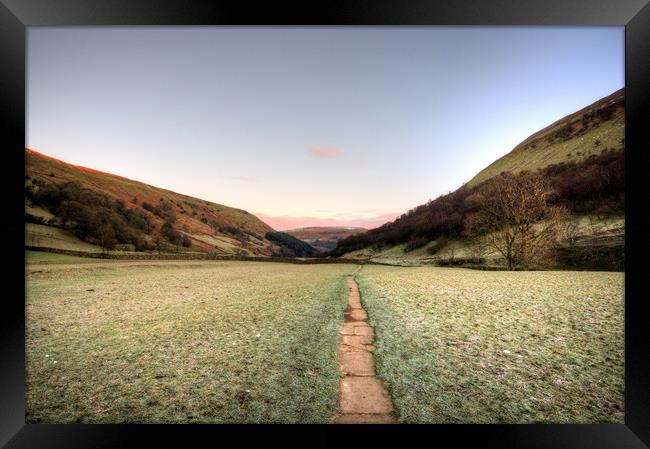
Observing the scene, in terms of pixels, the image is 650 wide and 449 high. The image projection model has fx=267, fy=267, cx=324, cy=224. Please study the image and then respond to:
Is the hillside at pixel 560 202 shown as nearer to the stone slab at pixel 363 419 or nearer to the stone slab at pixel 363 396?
the stone slab at pixel 363 396

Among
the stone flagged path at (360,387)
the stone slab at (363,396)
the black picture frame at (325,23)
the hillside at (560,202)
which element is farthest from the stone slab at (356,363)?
the hillside at (560,202)

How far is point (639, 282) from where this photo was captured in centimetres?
412

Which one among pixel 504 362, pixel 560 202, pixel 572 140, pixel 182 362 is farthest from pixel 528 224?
pixel 572 140

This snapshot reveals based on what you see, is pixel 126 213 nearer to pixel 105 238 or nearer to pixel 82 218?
pixel 82 218

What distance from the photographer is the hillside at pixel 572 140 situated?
71.0m

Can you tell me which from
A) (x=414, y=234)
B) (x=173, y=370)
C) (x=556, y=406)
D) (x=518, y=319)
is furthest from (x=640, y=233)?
(x=414, y=234)

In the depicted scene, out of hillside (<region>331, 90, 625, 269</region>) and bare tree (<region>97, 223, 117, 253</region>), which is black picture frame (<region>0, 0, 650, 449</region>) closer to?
hillside (<region>331, 90, 625, 269</region>)

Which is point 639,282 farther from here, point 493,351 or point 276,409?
point 276,409

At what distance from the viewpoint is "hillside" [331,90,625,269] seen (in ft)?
105

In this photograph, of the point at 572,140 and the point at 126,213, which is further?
the point at 572,140

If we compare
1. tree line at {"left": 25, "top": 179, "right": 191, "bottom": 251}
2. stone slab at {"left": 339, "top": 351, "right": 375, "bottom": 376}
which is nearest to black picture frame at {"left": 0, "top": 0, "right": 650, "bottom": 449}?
stone slab at {"left": 339, "top": 351, "right": 375, "bottom": 376}

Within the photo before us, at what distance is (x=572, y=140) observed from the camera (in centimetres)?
8688

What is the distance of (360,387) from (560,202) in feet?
190

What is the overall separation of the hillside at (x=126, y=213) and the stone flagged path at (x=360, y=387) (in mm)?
6690
